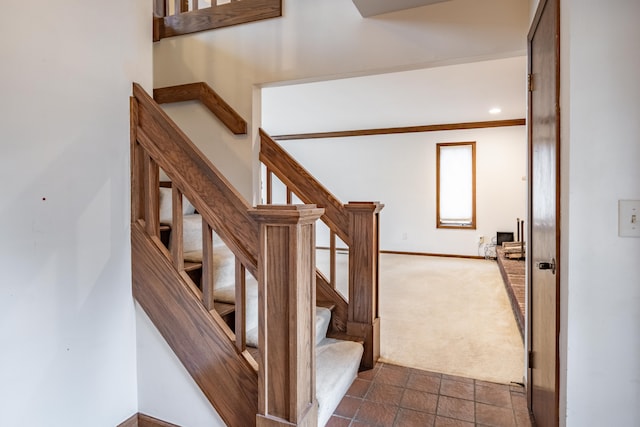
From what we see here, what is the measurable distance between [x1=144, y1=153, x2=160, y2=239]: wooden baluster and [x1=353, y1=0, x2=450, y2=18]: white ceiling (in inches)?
58.1

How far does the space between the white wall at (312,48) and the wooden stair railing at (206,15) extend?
49 millimetres

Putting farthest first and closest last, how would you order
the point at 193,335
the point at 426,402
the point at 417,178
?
the point at 417,178 → the point at 426,402 → the point at 193,335

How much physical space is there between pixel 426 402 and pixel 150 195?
1775 millimetres

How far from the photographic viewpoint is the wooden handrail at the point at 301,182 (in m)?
2.42

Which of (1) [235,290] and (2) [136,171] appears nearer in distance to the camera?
(1) [235,290]

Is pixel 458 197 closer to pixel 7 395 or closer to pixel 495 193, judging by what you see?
pixel 495 193

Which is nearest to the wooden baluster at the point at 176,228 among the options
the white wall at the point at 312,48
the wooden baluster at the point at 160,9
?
the white wall at the point at 312,48

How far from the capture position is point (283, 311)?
132cm

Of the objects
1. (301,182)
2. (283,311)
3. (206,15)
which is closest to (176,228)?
(283,311)

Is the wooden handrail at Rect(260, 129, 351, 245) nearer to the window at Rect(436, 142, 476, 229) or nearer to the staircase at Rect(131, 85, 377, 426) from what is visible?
the staircase at Rect(131, 85, 377, 426)

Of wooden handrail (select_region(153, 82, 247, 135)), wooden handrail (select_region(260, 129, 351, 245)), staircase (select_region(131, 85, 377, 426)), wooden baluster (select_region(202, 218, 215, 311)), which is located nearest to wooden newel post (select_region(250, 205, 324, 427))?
staircase (select_region(131, 85, 377, 426))

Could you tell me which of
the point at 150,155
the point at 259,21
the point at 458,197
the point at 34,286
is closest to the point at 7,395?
the point at 34,286

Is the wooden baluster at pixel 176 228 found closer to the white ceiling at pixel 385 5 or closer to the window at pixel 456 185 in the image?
the white ceiling at pixel 385 5

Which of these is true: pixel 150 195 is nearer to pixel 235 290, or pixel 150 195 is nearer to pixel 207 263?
pixel 207 263
